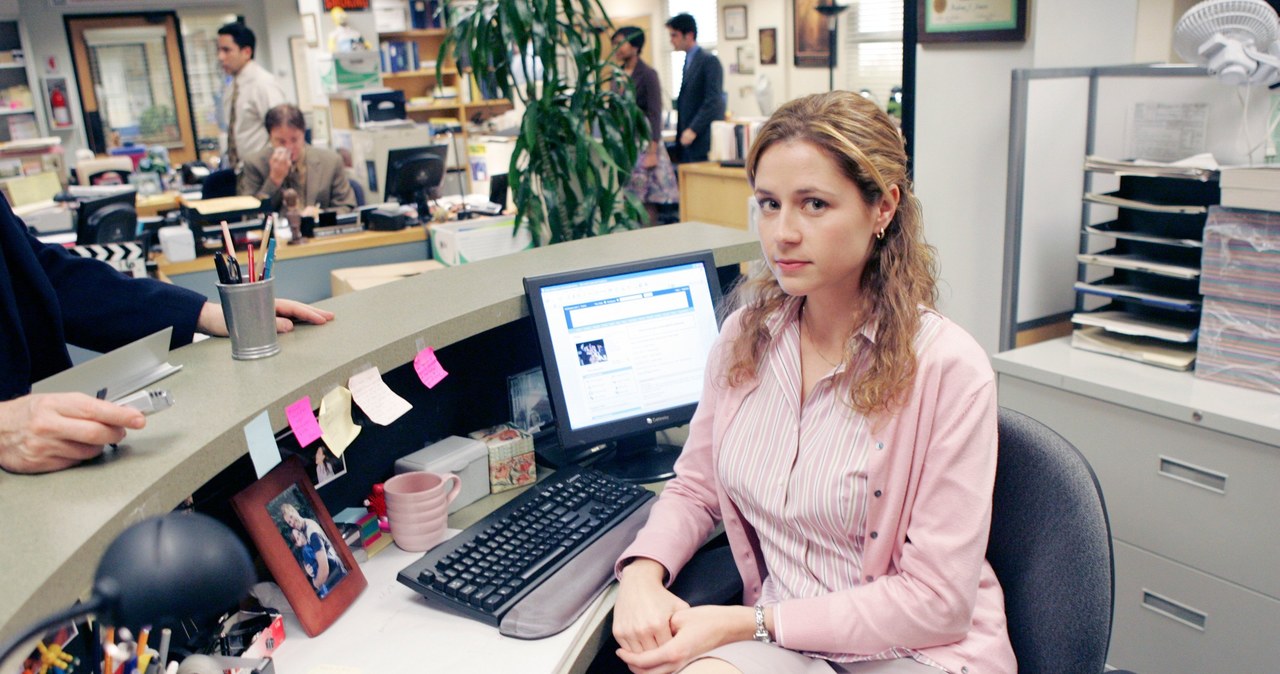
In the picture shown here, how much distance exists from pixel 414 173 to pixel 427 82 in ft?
12.5

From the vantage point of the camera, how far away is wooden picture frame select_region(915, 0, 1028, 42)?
2.40m

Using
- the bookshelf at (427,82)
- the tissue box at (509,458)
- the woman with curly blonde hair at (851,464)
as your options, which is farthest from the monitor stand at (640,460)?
the bookshelf at (427,82)

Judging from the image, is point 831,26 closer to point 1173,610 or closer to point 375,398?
point 1173,610

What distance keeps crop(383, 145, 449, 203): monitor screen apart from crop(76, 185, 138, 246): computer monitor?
1.09m

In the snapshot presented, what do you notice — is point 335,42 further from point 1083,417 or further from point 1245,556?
point 1245,556

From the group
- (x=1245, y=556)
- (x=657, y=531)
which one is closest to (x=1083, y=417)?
(x=1245, y=556)

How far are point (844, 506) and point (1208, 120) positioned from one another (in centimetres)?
152

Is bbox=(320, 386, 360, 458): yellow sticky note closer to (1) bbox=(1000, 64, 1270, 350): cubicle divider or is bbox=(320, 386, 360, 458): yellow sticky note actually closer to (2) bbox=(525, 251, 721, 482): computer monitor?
(2) bbox=(525, 251, 721, 482): computer monitor

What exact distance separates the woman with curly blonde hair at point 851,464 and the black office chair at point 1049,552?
0.04 metres

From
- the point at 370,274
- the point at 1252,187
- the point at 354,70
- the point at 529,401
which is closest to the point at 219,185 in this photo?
the point at 354,70

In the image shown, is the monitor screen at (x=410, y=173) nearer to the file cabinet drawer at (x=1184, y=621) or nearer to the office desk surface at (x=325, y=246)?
the office desk surface at (x=325, y=246)

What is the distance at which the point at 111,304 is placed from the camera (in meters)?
1.39

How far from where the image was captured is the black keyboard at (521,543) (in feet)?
4.15

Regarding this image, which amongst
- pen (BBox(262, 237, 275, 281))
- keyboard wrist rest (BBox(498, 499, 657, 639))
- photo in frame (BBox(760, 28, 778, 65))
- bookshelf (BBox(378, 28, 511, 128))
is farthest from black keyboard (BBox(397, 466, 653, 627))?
photo in frame (BBox(760, 28, 778, 65))
